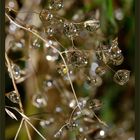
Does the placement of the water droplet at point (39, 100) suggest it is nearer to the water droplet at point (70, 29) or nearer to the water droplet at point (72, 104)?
the water droplet at point (72, 104)

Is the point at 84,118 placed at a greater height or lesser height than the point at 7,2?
lesser

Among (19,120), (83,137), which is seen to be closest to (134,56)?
(83,137)

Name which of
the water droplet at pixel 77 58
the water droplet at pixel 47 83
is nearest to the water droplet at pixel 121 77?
the water droplet at pixel 77 58

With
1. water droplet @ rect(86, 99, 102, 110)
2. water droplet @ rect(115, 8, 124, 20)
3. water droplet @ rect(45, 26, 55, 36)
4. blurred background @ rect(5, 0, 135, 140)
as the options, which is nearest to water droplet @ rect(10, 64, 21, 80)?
blurred background @ rect(5, 0, 135, 140)

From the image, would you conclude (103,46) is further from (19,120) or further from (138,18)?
(19,120)

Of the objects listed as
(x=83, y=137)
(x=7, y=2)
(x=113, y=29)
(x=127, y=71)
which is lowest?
(x=83, y=137)

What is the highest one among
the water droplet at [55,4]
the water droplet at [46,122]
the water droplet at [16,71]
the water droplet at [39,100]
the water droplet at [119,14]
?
the water droplet at [55,4]

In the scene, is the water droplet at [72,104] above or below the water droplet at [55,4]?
below

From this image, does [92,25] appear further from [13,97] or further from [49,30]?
[13,97]
